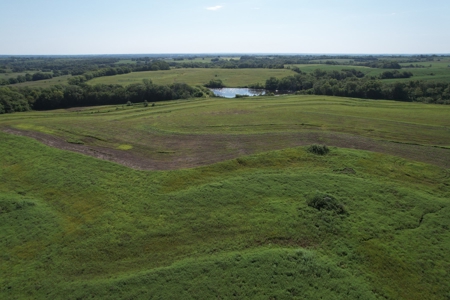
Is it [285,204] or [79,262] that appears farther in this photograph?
[285,204]

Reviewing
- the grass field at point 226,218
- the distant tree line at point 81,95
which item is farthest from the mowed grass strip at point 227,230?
the distant tree line at point 81,95

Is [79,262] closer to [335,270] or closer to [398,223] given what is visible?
[335,270]

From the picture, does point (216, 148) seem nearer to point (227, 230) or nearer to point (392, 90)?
point (227, 230)

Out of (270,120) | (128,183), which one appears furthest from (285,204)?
(270,120)

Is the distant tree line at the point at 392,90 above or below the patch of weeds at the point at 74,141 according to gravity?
above

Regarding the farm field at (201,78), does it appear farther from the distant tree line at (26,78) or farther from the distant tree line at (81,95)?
the distant tree line at (81,95)

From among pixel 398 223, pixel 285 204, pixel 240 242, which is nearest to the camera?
pixel 240 242

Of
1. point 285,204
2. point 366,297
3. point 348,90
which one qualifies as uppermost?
point 348,90

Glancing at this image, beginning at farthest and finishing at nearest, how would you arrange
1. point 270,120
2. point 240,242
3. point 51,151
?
point 270,120, point 51,151, point 240,242
